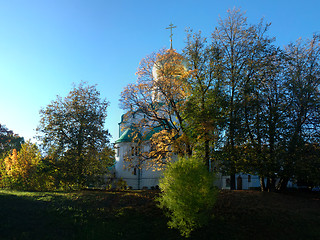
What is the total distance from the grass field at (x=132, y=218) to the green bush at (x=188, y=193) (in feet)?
3.26

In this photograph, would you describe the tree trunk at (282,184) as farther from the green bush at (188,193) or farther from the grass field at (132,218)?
the green bush at (188,193)

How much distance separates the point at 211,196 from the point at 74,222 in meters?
6.72

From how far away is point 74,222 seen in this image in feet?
44.7

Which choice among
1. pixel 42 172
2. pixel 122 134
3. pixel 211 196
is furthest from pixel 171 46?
pixel 211 196

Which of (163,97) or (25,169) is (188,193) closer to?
(163,97)

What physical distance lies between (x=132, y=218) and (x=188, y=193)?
3914mm

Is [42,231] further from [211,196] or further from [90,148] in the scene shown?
[90,148]

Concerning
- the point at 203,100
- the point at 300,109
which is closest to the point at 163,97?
the point at 203,100

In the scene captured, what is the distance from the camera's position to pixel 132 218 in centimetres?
1441

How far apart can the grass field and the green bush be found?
995 mm

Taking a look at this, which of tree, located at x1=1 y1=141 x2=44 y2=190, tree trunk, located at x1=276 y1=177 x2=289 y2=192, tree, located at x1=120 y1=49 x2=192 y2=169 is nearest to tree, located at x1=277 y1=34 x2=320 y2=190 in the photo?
tree trunk, located at x1=276 y1=177 x2=289 y2=192

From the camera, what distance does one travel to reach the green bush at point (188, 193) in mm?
12141

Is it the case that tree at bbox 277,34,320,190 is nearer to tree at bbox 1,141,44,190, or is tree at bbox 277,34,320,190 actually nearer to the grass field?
the grass field

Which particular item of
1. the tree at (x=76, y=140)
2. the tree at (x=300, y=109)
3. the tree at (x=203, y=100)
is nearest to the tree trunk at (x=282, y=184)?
the tree at (x=300, y=109)
